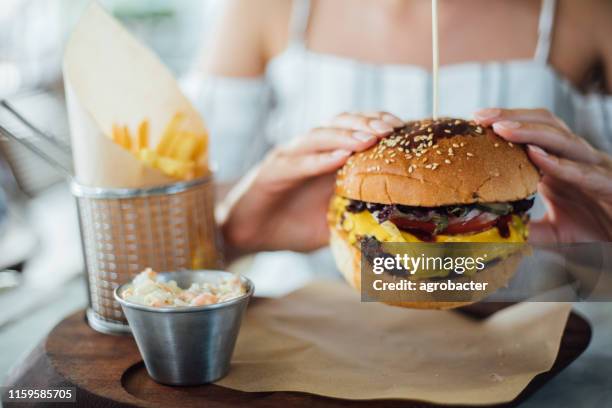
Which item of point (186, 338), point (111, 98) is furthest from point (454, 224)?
point (111, 98)

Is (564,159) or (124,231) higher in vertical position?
(564,159)

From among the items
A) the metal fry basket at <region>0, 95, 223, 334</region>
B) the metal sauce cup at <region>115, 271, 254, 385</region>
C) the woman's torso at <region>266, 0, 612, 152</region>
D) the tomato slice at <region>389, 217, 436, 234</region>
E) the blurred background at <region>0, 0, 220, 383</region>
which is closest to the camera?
the metal sauce cup at <region>115, 271, 254, 385</region>

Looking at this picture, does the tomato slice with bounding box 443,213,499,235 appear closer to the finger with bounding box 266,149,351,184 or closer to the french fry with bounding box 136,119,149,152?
the finger with bounding box 266,149,351,184

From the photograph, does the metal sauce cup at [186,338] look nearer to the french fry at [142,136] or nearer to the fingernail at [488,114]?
the french fry at [142,136]

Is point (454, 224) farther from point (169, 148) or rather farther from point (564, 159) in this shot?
point (169, 148)

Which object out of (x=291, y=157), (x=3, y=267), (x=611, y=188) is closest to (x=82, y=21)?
(x=291, y=157)

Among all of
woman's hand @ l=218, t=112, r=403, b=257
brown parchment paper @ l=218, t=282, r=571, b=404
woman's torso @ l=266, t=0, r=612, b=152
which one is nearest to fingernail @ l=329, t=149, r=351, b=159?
woman's hand @ l=218, t=112, r=403, b=257

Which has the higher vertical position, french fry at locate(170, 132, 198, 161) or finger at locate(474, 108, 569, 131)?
finger at locate(474, 108, 569, 131)

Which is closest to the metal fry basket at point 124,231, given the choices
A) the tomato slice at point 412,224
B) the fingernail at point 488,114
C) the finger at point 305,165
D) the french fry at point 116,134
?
the french fry at point 116,134
